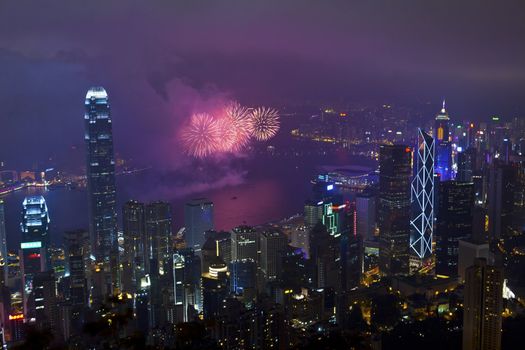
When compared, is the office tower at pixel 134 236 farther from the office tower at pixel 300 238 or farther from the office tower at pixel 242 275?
the office tower at pixel 300 238

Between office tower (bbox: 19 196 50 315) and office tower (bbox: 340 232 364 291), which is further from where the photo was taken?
office tower (bbox: 340 232 364 291)

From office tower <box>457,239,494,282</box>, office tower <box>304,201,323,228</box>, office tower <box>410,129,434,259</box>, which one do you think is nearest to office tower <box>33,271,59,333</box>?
office tower <box>304,201,323,228</box>

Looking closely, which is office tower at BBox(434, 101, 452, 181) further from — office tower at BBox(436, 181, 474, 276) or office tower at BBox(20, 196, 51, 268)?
office tower at BBox(20, 196, 51, 268)

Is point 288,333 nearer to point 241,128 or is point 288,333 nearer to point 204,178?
point 241,128

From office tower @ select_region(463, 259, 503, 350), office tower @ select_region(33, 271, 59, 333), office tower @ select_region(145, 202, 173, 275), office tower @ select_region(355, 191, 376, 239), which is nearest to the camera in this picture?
office tower @ select_region(463, 259, 503, 350)

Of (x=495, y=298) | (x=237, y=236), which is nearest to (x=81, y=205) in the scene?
(x=237, y=236)
